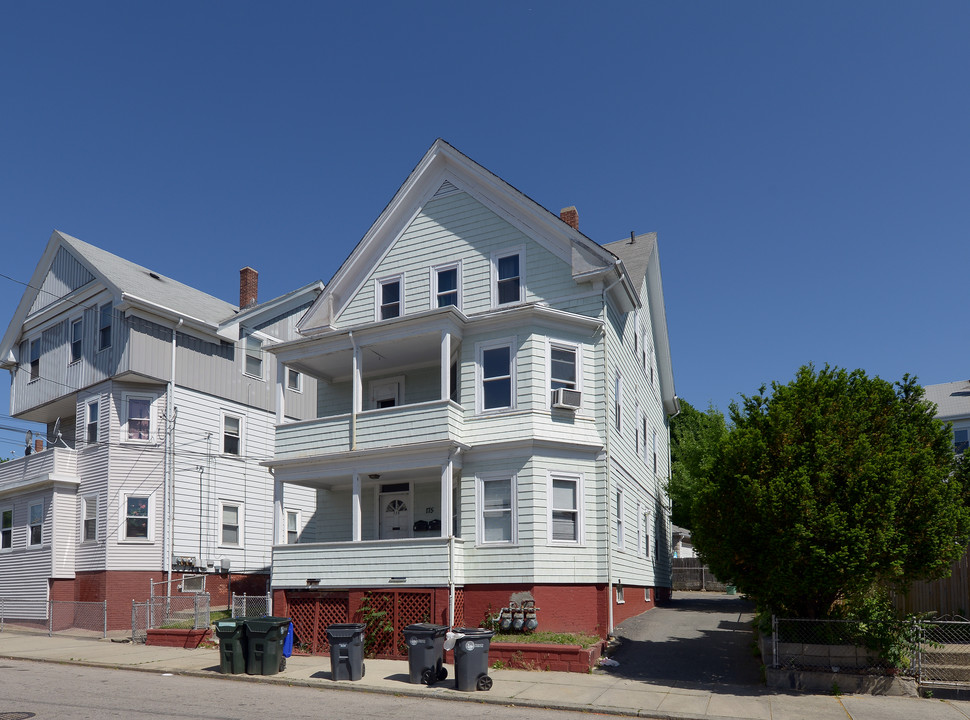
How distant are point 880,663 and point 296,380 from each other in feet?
74.6

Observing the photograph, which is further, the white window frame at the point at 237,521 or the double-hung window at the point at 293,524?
the double-hung window at the point at 293,524

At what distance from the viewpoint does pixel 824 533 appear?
1335cm

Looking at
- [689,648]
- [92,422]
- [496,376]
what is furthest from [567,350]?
[92,422]

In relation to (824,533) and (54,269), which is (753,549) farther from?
(54,269)

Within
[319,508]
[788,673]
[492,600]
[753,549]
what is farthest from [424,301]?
[788,673]

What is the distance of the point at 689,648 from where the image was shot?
60.5 ft

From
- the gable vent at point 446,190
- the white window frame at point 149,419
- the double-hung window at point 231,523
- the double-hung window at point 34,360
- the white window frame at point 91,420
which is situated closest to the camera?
the gable vent at point 446,190

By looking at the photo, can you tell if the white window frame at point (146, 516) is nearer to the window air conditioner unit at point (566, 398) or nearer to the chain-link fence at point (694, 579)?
the window air conditioner unit at point (566, 398)

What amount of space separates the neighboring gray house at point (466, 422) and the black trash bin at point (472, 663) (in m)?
3.39

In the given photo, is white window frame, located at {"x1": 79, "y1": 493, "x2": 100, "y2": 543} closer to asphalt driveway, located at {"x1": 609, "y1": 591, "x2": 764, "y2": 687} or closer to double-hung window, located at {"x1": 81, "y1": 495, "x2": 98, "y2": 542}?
double-hung window, located at {"x1": 81, "y1": 495, "x2": 98, "y2": 542}

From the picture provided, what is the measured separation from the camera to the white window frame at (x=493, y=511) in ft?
60.8

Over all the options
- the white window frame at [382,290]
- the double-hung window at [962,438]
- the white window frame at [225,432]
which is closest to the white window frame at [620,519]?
the white window frame at [382,290]

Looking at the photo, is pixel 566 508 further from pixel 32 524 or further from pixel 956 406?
pixel 956 406

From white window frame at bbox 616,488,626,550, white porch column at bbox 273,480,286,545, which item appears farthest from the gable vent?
white window frame at bbox 616,488,626,550
